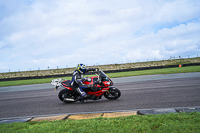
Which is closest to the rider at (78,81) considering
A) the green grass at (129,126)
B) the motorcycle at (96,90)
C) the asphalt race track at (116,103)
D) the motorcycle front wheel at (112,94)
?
the motorcycle at (96,90)

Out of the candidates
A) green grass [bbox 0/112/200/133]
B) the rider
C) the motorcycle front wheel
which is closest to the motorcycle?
the motorcycle front wheel

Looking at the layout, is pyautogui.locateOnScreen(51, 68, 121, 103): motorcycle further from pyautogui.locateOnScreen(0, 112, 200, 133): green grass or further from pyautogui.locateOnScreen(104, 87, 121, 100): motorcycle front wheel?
→ pyautogui.locateOnScreen(0, 112, 200, 133): green grass

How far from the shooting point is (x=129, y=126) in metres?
3.24

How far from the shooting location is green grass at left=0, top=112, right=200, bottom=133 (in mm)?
3025

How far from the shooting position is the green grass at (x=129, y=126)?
303 centimetres

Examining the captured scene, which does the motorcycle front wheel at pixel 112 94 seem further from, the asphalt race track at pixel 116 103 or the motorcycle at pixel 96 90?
the asphalt race track at pixel 116 103

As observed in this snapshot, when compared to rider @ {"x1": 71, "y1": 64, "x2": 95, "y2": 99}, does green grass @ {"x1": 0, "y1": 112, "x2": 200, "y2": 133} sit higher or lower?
lower

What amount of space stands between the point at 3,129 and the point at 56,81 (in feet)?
11.8

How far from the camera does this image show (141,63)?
4459 centimetres

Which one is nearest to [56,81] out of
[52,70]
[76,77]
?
[76,77]

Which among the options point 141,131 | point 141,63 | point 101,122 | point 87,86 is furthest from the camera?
point 141,63

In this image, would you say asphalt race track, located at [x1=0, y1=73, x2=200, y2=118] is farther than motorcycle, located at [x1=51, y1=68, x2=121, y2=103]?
No

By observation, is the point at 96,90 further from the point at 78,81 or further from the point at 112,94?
the point at 78,81

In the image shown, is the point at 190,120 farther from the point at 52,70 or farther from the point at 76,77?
the point at 52,70
